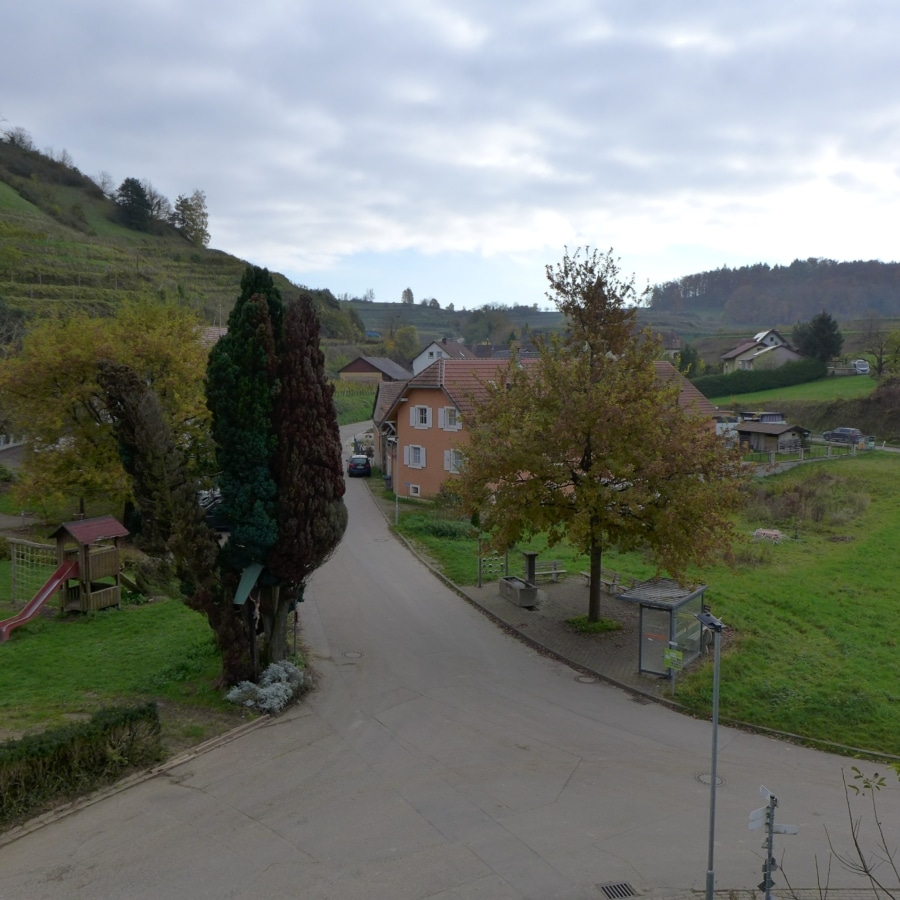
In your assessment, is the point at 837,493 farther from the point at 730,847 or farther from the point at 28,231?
the point at 28,231

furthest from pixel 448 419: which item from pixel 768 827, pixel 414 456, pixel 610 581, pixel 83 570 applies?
pixel 768 827

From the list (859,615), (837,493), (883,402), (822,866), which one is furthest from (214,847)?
(883,402)

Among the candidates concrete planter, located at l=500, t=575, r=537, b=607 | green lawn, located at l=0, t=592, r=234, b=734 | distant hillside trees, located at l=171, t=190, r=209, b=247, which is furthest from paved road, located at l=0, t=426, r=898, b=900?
distant hillside trees, located at l=171, t=190, r=209, b=247

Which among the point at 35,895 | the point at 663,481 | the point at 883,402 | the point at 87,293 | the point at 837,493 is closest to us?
the point at 35,895

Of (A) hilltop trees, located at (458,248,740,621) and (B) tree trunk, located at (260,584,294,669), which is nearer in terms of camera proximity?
(B) tree trunk, located at (260,584,294,669)

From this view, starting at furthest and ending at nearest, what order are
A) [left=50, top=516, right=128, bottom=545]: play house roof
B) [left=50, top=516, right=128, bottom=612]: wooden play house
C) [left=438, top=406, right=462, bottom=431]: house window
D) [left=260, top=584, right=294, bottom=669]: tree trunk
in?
[left=438, top=406, right=462, bottom=431]: house window, [left=50, top=516, right=128, bottom=612]: wooden play house, [left=50, top=516, right=128, bottom=545]: play house roof, [left=260, top=584, right=294, bottom=669]: tree trunk

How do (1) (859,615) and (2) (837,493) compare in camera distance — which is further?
(2) (837,493)

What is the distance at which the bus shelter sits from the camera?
56.2 ft

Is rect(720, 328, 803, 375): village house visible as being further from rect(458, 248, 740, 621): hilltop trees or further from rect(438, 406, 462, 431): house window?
rect(458, 248, 740, 621): hilltop trees

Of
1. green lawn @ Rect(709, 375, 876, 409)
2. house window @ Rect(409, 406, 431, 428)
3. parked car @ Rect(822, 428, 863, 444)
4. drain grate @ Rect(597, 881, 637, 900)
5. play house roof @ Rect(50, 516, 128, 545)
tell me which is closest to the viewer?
drain grate @ Rect(597, 881, 637, 900)

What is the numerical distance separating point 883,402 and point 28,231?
85021mm

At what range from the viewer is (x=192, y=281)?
98.8 m

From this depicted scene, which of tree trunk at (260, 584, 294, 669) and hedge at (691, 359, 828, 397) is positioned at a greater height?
hedge at (691, 359, 828, 397)

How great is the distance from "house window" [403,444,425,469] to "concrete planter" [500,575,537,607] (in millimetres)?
17104
